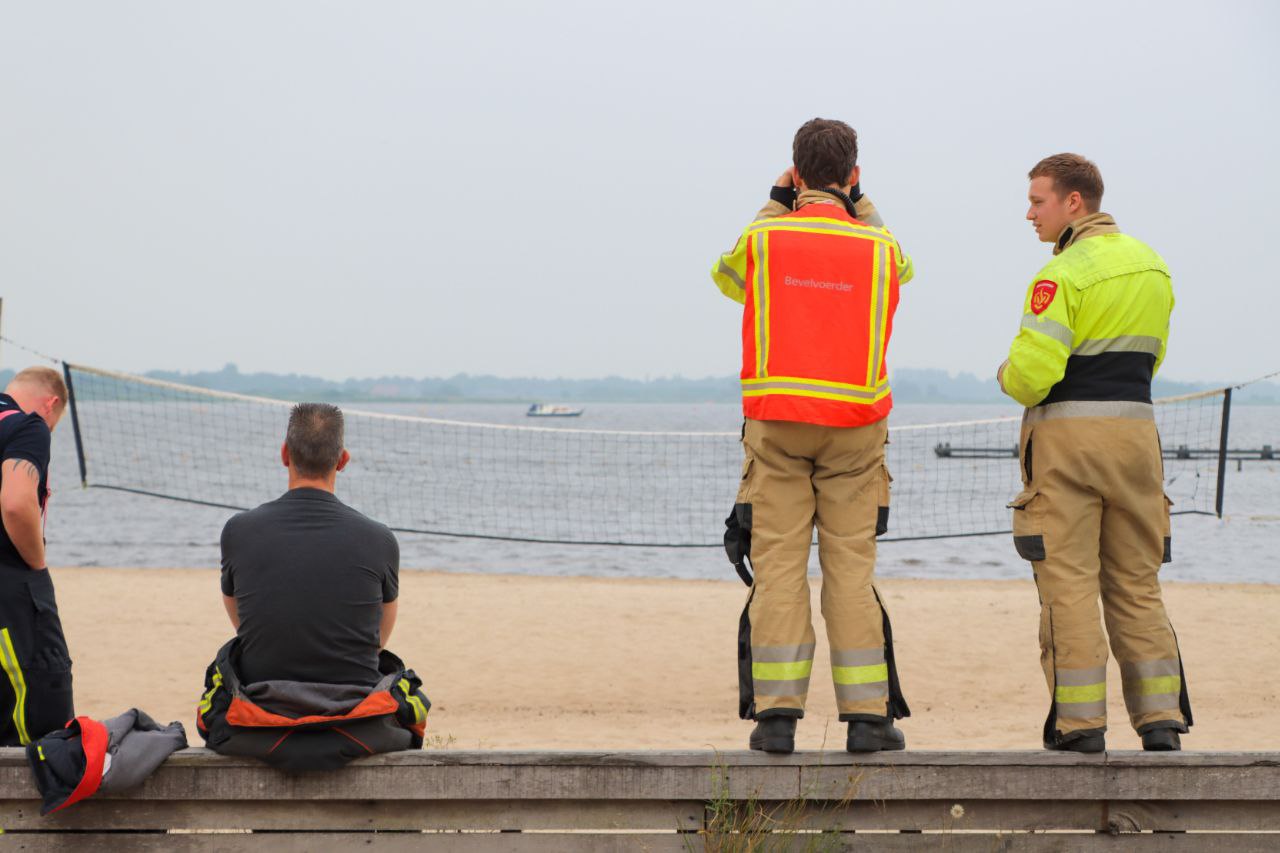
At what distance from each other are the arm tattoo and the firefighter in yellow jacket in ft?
10.3

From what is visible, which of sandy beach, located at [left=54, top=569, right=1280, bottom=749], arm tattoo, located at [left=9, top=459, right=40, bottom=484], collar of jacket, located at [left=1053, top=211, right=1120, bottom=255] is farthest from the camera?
sandy beach, located at [left=54, top=569, right=1280, bottom=749]

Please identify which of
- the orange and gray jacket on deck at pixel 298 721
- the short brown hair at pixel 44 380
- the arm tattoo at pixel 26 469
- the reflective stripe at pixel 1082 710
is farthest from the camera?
the short brown hair at pixel 44 380

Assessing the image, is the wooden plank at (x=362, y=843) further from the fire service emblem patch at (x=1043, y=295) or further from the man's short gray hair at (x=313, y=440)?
the fire service emblem patch at (x=1043, y=295)

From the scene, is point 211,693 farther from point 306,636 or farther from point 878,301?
point 878,301

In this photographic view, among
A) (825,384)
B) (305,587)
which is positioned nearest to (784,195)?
(825,384)

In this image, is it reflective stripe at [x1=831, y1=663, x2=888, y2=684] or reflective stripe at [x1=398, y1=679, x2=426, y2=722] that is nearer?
reflective stripe at [x1=398, y1=679, x2=426, y2=722]

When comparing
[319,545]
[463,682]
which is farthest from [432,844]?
[463,682]

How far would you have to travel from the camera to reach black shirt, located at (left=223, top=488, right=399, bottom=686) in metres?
3.60

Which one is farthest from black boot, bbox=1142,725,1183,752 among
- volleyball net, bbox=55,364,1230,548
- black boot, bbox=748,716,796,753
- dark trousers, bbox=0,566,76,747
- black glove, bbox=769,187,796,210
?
volleyball net, bbox=55,364,1230,548

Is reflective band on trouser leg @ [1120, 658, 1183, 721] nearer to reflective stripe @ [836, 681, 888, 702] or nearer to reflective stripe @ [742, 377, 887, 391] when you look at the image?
reflective stripe @ [836, 681, 888, 702]

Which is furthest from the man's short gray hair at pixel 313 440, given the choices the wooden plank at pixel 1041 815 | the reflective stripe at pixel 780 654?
the wooden plank at pixel 1041 815

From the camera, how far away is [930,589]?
53.6 ft

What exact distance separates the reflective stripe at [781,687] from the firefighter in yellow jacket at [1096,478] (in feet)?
2.64

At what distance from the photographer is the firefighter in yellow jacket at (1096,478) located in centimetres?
390
